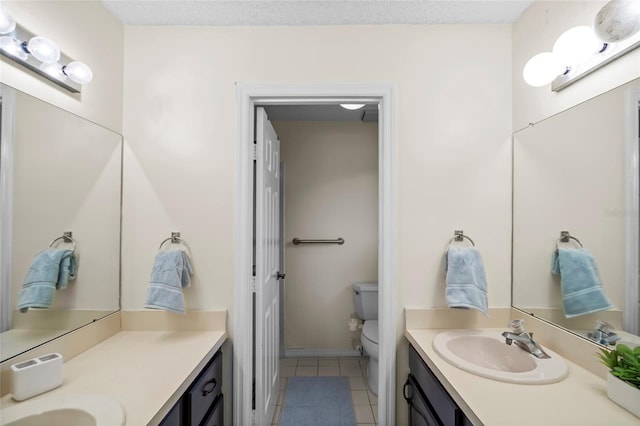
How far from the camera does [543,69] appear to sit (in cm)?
124

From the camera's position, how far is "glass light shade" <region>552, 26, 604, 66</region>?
3.50ft

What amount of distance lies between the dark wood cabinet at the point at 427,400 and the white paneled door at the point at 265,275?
767 millimetres

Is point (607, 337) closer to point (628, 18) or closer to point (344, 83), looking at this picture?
point (628, 18)

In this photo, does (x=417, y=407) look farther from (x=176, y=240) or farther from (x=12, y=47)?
(x=12, y=47)

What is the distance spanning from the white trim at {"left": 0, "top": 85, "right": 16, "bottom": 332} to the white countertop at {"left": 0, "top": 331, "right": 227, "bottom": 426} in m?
0.27

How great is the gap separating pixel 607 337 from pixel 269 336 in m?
1.58

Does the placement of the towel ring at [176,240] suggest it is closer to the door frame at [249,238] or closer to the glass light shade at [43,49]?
the door frame at [249,238]

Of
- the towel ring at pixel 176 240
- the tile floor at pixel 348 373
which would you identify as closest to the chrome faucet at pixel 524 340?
the tile floor at pixel 348 373

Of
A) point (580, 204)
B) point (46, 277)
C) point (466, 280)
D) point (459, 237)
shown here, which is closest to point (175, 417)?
point (46, 277)

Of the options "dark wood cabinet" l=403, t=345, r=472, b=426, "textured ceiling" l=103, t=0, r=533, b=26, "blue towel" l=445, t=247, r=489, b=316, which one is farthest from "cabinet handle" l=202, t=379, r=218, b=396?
"textured ceiling" l=103, t=0, r=533, b=26

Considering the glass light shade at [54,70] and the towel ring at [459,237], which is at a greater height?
the glass light shade at [54,70]

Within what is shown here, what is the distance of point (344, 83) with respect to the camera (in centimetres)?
151

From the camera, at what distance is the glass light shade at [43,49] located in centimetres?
102

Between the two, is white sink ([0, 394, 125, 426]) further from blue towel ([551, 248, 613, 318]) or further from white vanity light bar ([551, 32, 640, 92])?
white vanity light bar ([551, 32, 640, 92])
